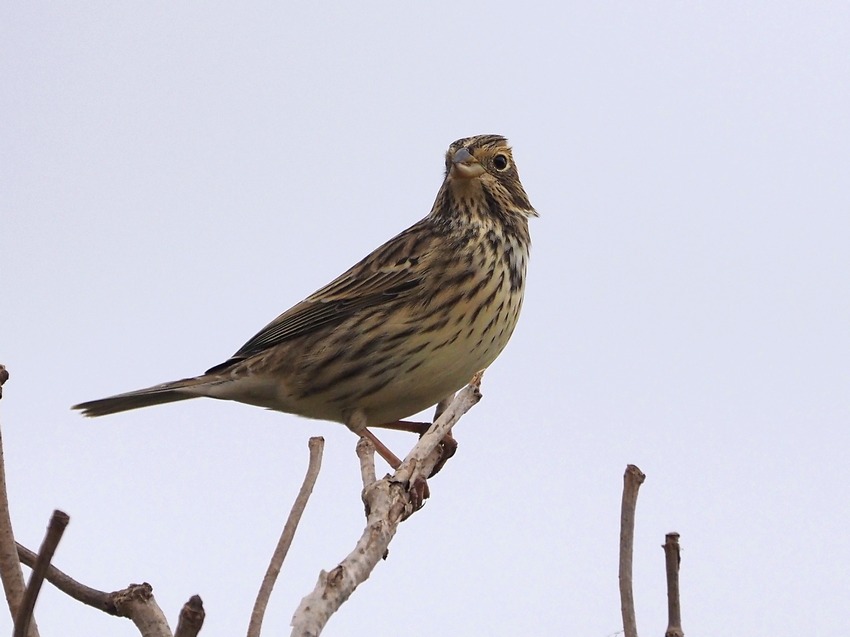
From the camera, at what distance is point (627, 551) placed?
105 inches

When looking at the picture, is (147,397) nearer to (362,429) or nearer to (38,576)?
(362,429)

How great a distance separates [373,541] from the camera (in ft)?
10.9

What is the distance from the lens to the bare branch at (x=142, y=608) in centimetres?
275

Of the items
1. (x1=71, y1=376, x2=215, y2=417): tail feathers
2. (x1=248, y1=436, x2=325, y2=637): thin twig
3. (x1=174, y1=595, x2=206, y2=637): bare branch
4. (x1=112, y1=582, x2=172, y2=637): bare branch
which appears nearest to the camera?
(x1=174, y1=595, x2=206, y2=637): bare branch

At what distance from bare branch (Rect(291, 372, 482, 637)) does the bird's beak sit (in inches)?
109

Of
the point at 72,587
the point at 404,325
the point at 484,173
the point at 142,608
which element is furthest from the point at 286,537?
the point at 484,173

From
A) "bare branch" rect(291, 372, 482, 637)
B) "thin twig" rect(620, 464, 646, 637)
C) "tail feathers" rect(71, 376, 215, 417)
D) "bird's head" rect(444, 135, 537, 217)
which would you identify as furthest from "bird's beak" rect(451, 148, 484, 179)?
"thin twig" rect(620, 464, 646, 637)

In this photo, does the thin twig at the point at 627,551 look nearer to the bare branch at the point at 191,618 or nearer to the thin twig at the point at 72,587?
the bare branch at the point at 191,618

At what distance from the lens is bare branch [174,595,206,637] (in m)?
2.08

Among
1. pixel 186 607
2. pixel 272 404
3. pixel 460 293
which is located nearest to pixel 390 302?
pixel 460 293

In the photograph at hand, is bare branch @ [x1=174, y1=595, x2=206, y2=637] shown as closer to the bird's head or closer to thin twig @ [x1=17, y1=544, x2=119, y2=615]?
thin twig @ [x1=17, y1=544, x2=119, y2=615]

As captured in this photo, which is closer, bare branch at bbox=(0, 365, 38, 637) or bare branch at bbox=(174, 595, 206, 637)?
bare branch at bbox=(174, 595, 206, 637)

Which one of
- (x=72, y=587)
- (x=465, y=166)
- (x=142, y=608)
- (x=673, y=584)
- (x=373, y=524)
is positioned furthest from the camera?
(x=465, y=166)

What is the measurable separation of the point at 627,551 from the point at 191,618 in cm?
A: 103
